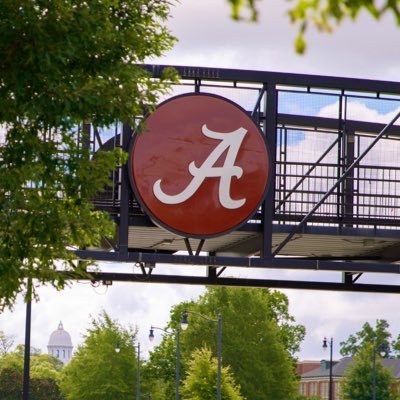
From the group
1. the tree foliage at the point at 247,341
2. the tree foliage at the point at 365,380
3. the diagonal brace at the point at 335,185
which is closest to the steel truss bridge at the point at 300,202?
the diagonal brace at the point at 335,185

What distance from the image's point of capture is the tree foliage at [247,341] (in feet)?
309

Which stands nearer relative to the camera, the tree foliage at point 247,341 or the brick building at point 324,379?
the tree foliage at point 247,341

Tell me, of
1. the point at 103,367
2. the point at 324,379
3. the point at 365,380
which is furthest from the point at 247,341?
the point at 324,379

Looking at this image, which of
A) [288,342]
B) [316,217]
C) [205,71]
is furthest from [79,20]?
[288,342]

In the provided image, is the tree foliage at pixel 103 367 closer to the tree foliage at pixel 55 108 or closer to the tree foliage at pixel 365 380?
the tree foliage at pixel 365 380

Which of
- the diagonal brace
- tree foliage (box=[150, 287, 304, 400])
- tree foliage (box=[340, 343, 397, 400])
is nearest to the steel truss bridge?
the diagonal brace

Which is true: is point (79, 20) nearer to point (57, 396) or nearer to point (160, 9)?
point (160, 9)

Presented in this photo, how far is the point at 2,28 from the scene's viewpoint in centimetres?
1502

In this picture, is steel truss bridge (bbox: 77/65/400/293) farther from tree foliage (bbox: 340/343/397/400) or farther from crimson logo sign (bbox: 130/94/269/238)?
tree foliage (bbox: 340/343/397/400)

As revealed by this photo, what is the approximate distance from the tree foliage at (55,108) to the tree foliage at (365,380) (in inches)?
4306

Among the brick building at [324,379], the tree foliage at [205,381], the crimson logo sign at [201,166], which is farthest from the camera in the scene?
the brick building at [324,379]

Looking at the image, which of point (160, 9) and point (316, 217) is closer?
point (160, 9)

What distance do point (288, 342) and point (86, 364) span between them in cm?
2647

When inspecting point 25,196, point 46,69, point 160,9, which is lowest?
point 25,196
